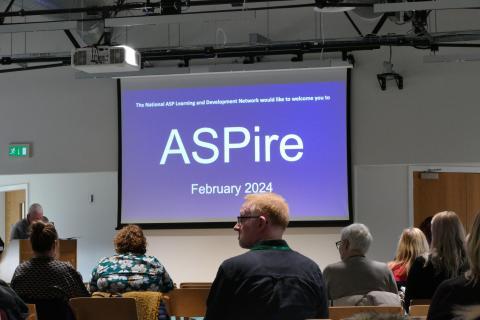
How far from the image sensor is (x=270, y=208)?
9.43 feet

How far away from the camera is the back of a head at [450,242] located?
4.54 metres

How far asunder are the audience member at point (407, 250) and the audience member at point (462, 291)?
139 inches

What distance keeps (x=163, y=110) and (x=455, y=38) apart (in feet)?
13.3

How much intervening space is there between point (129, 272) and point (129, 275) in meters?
0.02

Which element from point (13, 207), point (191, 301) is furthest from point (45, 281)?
point (13, 207)

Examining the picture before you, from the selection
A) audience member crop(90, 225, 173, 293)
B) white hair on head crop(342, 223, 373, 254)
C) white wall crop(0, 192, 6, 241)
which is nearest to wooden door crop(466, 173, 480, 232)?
white hair on head crop(342, 223, 373, 254)

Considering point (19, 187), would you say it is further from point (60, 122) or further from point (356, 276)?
point (356, 276)

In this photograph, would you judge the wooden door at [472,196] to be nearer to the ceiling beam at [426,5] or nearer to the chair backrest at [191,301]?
the ceiling beam at [426,5]

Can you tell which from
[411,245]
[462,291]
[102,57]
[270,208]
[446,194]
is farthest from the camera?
[446,194]

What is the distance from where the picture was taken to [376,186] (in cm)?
1037

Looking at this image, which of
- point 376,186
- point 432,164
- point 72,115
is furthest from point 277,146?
point 72,115

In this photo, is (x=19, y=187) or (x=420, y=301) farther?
(x=19, y=187)

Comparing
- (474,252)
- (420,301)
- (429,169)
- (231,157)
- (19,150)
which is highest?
(19,150)

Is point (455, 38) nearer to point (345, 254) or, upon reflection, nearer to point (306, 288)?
point (345, 254)
